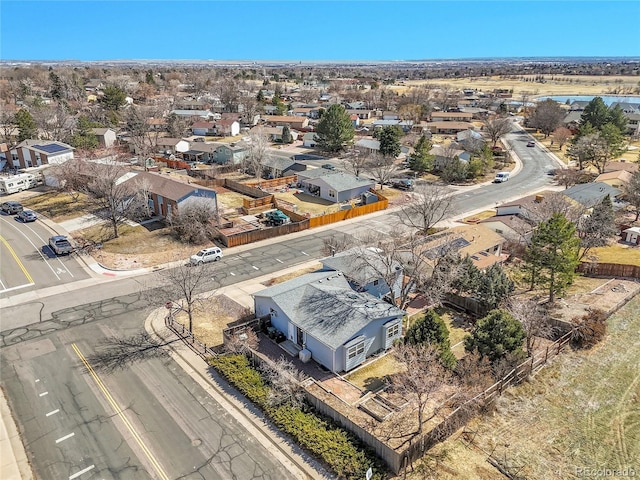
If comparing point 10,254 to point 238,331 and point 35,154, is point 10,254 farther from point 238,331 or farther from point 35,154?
point 35,154

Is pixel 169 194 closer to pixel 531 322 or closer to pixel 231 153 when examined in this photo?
pixel 231 153

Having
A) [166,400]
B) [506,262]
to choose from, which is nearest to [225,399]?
[166,400]

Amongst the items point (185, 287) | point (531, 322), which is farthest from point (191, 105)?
point (531, 322)

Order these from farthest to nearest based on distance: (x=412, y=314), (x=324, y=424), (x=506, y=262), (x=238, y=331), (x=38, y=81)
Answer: (x=38, y=81) → (x=506, y=262) → (x=412, y=314) → (x=238, y=331) → (x=324, y=424)

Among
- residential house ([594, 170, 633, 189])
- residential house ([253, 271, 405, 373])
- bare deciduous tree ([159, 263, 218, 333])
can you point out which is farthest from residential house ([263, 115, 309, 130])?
residential house ([253, 271, 405, 373])

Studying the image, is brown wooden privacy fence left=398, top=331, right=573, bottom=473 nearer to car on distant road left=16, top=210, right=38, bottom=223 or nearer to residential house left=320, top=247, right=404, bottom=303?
residential house left=320, top=247, right=404, bottom=303
